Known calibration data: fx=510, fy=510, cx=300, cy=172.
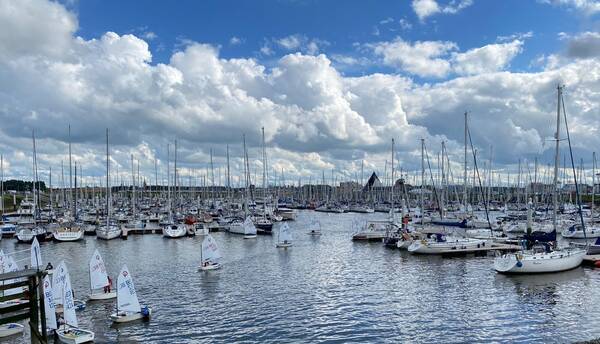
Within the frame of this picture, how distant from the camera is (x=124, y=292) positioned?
3120cm

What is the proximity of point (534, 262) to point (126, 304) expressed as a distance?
35008mm

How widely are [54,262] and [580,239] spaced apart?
7200 centimetres

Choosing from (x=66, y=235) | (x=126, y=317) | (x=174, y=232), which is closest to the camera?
(x=126, y=317)

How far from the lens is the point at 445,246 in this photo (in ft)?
200

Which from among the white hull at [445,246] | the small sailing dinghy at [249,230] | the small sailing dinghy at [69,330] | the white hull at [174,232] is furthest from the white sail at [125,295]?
the white hull at [174,232]

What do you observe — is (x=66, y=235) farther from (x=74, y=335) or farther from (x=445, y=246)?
(x=74, y=335)

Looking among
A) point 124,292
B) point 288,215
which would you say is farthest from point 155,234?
point 124,292

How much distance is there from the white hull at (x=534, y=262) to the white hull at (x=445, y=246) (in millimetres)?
13691

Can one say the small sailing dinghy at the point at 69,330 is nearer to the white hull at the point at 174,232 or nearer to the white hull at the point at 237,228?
the white hull at the point at 174,232

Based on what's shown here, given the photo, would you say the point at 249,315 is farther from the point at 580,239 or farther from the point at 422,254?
the point at 580,239

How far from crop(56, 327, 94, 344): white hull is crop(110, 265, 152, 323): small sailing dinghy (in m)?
3.33

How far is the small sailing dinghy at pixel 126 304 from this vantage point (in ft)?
101

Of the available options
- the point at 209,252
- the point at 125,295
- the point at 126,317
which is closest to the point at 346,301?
the point at 126,317

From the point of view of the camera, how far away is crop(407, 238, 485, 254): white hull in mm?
60906
